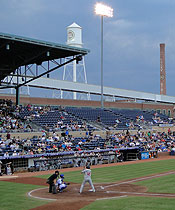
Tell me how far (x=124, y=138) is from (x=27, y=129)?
1108 centimetres

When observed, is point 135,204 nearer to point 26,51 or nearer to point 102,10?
point 26,51

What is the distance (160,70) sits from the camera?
78500 mm

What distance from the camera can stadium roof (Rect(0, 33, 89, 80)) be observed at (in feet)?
102

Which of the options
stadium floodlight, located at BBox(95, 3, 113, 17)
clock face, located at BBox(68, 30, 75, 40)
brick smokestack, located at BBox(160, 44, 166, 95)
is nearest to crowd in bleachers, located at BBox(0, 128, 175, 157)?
stadium floodlight, located at BBox(95, 3, 113, 17)

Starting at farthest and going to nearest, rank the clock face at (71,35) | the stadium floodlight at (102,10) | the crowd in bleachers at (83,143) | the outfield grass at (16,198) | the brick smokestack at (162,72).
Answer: the brick smokestack at (162,72) < the clock face at (71,35) < the stadium floodlight at (102,10) < the crowd in bleachers at (83,143) < the outfield grass at (16,198)

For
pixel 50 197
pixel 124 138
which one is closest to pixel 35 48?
pixel 124 138

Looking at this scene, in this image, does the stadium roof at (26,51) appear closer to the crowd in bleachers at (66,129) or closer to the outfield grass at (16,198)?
the crowd in bleachers at (66,129)

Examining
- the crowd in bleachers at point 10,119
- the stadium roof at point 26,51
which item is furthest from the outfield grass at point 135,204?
the crowd in bleachers at point 10,119

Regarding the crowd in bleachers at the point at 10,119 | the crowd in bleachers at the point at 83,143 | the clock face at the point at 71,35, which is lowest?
the crowd in bleachers at the point at 83,143

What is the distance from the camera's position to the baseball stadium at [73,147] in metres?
15.1

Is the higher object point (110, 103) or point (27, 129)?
point (110, 103)

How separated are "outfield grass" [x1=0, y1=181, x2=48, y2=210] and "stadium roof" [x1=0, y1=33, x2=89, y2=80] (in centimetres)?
1514

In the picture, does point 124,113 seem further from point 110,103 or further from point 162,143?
point 162,143

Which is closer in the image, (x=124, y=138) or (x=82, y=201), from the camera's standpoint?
(x=82, y=201)
